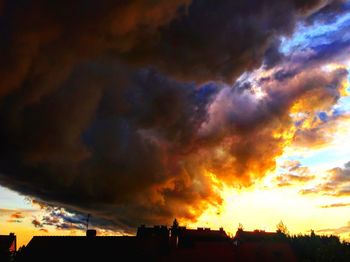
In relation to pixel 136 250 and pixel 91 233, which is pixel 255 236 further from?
pixel 91 233

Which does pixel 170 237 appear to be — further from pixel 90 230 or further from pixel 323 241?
pixel 323 241

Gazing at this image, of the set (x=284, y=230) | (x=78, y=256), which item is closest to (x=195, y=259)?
(x=78, y=256)

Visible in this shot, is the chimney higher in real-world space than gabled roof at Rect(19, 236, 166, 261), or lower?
higher

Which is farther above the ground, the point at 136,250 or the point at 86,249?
the point at 86,249

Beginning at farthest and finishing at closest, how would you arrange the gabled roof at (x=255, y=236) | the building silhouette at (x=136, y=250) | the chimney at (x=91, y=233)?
the gabled roof at (x=255, y=236) < the chimney at (x=91, y=233) < the building silhouette at (x=136, y=250)

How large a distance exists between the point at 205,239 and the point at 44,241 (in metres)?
33.5

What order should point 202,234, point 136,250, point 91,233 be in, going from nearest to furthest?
point 136,250 → point 91,233 → point 202,234

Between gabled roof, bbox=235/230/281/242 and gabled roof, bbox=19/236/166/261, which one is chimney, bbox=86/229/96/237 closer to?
gabled roof, bbox=19/236/166/261

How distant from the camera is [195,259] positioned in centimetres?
5806

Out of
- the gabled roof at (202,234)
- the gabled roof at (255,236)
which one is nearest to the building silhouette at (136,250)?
the gabled roof at (202,234)

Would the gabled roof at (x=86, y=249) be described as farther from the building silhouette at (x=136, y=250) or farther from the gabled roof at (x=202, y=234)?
the gabled roof at (x=202, y=234)

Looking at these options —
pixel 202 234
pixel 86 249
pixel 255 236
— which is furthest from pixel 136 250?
pixel 255 236

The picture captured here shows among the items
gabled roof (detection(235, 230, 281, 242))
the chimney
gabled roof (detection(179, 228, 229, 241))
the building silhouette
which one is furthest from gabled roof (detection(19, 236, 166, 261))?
gabled roof (detection(235, 230, 281, 242))

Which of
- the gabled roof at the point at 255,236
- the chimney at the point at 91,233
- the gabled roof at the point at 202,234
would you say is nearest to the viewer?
the chimney at the point at 91,233
